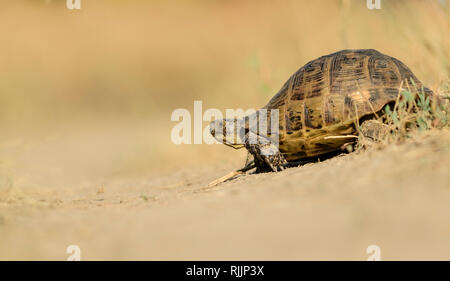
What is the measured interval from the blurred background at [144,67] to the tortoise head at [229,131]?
1414 millimetres

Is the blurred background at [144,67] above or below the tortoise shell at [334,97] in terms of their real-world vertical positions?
above

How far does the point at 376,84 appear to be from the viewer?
12.2 feet

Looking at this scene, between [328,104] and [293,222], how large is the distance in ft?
6.47

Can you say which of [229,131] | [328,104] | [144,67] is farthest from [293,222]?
[144,67]

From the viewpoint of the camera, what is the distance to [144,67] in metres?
13.5

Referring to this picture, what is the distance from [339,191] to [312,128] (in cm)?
158

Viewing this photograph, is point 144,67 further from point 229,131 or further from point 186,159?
point 229,131

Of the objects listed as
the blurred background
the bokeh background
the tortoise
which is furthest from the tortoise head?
the blurred background

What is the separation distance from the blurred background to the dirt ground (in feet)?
5.75

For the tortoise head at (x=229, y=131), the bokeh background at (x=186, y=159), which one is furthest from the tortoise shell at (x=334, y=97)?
the tortoise head at (x=229, y=131)

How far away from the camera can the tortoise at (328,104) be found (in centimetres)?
366

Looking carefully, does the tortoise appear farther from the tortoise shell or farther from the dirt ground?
the dirt ground

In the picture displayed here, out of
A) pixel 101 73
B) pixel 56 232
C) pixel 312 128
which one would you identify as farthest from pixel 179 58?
pixel 56 232

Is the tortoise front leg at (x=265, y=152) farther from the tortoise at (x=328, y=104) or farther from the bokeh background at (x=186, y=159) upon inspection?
the bokeh background at (x=186, y=159)
